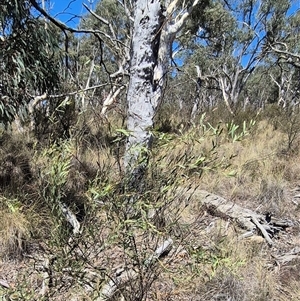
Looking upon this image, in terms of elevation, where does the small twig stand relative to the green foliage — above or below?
below

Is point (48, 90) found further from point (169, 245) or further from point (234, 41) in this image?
point (234, 41)

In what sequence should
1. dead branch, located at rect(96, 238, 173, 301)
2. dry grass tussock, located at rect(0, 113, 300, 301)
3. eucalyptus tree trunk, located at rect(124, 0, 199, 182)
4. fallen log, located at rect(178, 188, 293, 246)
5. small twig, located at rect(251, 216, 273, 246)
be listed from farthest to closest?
fallen log, located at rect(178, 188, 293, 246) → small twig, located at rect(251, 216, 273, 246) → eucalyptus tree trunk, located at rect(124, 0, 199, 182) → dead branch, located at rect(96, 238, 173, 301) → dry grass tussock, located at rect(0, 113, 300, 301)

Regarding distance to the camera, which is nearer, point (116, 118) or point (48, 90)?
point (48, 90)

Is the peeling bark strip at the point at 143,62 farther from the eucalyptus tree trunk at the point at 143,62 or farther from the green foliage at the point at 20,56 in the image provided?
the green foliage at the point at 20,56

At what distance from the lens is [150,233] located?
1954mm

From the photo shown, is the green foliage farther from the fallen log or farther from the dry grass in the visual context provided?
the fallen log

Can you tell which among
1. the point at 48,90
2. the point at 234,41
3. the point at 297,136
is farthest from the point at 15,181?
the point at 234,41

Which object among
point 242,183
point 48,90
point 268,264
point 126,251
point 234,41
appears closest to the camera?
point 126,251

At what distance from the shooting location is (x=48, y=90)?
429 cm

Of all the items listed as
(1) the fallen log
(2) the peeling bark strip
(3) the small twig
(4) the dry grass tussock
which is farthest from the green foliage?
(3) the small twig

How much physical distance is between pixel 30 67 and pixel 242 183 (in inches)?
112

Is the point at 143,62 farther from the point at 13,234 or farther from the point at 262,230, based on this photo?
the point at 262,230

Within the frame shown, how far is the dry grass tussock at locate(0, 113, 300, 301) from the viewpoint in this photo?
72.4 inches

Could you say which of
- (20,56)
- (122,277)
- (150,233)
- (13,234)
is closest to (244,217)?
(122,277)
